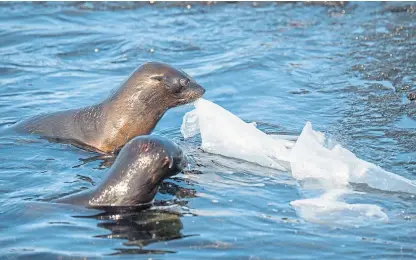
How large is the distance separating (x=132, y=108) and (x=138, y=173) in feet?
6.45

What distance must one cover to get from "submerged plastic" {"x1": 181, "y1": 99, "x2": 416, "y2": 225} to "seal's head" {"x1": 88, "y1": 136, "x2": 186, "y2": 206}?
885mm

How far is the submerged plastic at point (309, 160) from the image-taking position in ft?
19.5

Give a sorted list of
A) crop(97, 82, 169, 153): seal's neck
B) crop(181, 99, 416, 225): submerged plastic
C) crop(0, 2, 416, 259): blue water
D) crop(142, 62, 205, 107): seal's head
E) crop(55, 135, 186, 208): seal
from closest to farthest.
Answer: crop(0, 2, 416, 259): blue water
crop(55, 135, 186, 208): seal
crop(181, 99, 416, 225): submerged plastic
crop(142, 62, 205, 107): seal's head
crop(97, 82, 169, 153): seal's neck

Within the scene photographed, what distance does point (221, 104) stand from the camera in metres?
9.73

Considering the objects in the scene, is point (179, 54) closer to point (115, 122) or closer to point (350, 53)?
point (350, 53)

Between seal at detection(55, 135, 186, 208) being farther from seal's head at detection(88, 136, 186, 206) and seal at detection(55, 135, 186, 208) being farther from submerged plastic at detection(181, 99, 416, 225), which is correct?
submerged plastic at detection(181, 99, 416, 225)

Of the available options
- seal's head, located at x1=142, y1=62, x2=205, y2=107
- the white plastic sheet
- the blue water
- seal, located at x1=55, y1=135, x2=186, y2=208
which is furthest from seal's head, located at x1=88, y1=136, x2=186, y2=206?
seal's head, located at x1=142, y1=62, x2=205, y2=107

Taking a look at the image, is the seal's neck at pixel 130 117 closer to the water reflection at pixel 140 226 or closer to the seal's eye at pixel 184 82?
the seal's eye at pixel 184 82

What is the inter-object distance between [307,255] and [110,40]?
8045 millimetres

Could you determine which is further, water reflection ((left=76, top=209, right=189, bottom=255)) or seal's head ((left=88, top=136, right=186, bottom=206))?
seal's head ((left=88, top=136, right=186, bottom=206))

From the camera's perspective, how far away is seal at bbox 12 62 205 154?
7648 millimetres

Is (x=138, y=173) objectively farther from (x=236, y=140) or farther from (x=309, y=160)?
(x=236, y=140)

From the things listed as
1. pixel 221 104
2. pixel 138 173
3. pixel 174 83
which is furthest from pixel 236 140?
pixel 221 104

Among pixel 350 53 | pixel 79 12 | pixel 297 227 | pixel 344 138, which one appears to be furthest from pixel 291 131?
pixel 79 12
